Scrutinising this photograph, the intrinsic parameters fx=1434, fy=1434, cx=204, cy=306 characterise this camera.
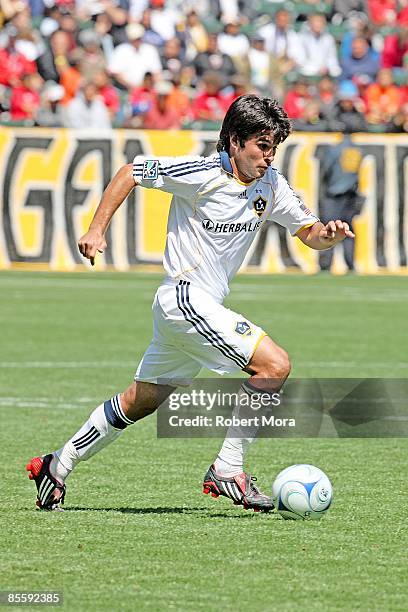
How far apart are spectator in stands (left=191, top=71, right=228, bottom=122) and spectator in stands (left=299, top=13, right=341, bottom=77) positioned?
2.62 meters

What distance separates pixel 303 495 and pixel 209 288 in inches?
42.3

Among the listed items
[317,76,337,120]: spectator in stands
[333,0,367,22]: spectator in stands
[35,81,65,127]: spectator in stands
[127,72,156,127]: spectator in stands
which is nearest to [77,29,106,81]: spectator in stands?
[35,81,65,127]: spectator in stands

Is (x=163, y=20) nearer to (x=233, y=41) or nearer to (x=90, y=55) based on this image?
(x=233, y=41)

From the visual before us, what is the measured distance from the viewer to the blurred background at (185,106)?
21562 mm

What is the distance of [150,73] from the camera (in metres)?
24.0

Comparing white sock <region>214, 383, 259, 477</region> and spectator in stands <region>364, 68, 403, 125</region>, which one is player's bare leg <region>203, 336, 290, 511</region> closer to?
white sock <region>214, 383, 259, 477</region>

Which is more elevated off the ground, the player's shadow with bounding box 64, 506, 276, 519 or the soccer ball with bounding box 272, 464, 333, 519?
the soccer ball with bounding box 272, 464, 333, 519

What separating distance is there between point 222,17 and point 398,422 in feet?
60.6

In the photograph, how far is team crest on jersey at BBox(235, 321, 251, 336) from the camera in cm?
664

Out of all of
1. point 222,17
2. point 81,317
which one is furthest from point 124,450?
point 222,17

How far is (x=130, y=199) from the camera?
2138 centimetres

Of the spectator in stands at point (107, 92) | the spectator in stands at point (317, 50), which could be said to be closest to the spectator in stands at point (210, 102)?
the spectator in stands at point (107, 92)

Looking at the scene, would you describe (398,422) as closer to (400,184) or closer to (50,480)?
(50,480)

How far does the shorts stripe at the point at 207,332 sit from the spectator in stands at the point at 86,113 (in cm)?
1610
